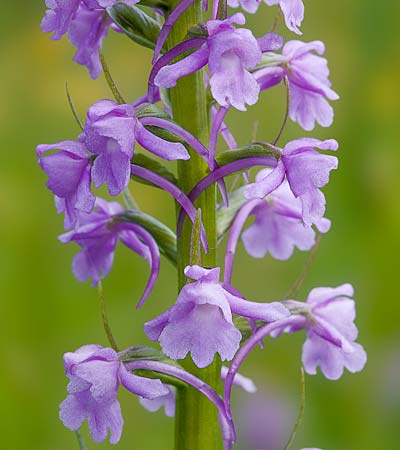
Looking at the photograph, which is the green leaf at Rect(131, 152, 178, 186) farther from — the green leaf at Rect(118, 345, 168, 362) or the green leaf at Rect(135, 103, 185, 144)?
the green leaf at Rect(118, 345, 168, 362)

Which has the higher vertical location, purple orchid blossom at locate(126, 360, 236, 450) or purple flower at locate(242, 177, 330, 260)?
purple flower at locate(242, 177, 330, 260)

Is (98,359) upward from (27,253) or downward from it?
upward

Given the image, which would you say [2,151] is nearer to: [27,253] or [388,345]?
[27,253]

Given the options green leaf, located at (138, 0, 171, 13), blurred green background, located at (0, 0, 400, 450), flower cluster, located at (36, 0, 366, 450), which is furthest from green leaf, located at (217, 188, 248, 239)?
blurred green background, located at (0, 0, 400, 450)

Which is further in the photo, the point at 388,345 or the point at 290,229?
the point at 388,345

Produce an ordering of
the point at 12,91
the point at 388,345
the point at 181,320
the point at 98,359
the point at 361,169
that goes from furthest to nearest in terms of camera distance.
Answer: the point at 12,91 < the point at 361,169 < the point at 388,345 < the point at 98,359 < the point at 181,320

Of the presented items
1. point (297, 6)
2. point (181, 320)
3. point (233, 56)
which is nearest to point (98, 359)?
point (181, 320)

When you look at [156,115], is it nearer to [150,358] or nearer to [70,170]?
[70,170]

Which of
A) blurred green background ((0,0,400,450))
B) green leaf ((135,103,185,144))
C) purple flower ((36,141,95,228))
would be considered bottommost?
blurred green background ((0,0,400,450))
